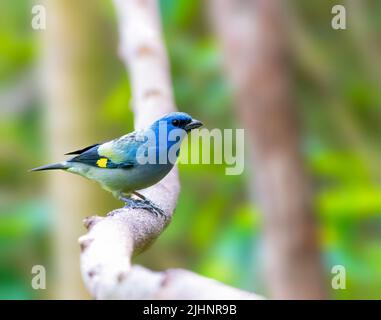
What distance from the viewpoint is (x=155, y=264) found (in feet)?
15.9

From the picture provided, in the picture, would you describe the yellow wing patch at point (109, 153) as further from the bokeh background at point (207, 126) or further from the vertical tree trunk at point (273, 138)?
the vertical tree trunk at point (273, 138)

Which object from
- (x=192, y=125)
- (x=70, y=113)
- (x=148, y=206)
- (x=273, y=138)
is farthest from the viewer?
(x=273, y=138)

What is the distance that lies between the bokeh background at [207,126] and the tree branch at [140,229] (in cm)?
110

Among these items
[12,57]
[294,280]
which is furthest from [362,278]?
[12,57]

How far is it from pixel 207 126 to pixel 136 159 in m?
2.92

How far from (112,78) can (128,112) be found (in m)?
0.26

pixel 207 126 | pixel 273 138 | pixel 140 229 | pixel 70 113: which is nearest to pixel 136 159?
pixel 140 229

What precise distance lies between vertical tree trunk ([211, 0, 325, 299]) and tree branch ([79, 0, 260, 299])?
1438 mm

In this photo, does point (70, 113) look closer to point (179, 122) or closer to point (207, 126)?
point (207, 126)

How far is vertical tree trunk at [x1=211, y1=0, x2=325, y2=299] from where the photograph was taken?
468cm

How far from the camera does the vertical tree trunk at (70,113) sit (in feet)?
14.6

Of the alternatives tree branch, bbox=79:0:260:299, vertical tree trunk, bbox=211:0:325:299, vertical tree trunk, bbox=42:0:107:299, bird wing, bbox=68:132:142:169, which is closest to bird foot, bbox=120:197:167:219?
tree branch, bbox=79:0:260:299

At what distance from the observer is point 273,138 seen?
487 cm

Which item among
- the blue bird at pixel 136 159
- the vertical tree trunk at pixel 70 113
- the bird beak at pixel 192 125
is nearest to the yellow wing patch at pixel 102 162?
the blue bird at pixel 136 159
